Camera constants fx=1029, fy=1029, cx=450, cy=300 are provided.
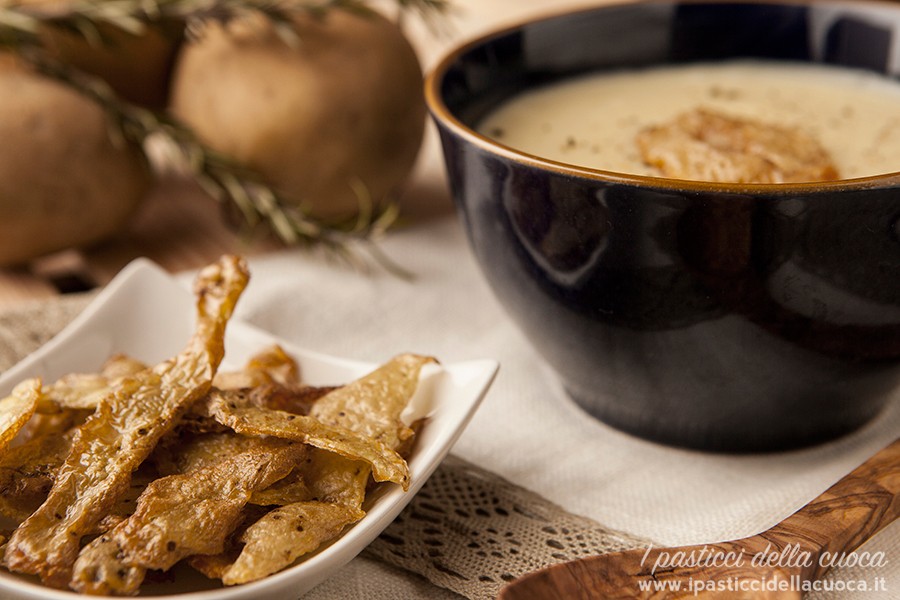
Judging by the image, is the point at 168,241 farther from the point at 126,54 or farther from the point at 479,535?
the point at 479,535

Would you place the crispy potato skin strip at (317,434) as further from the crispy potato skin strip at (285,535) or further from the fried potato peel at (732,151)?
the fried potato peel at (732,151)

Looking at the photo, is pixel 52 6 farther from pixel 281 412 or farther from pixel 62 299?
pixel 281 412

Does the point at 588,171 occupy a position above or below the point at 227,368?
above

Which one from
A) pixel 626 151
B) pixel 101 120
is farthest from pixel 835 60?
pixel 101 120

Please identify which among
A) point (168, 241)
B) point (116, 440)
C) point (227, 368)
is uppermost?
point (116, 440)

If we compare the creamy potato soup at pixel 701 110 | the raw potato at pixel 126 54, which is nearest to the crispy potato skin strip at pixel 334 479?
the creamy potato soup at pixel 701 110

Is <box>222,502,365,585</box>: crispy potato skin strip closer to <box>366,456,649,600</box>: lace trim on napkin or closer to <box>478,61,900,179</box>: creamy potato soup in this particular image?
<box>366,456,649,600</box>: lace trim on napkin

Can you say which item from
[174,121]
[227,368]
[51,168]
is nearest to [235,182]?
[174,121]

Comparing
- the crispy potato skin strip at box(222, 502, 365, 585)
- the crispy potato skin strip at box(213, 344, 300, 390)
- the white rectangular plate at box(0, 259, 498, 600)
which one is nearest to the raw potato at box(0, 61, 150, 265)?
the white rectangular plate at box(0, 259, 498, 600)
